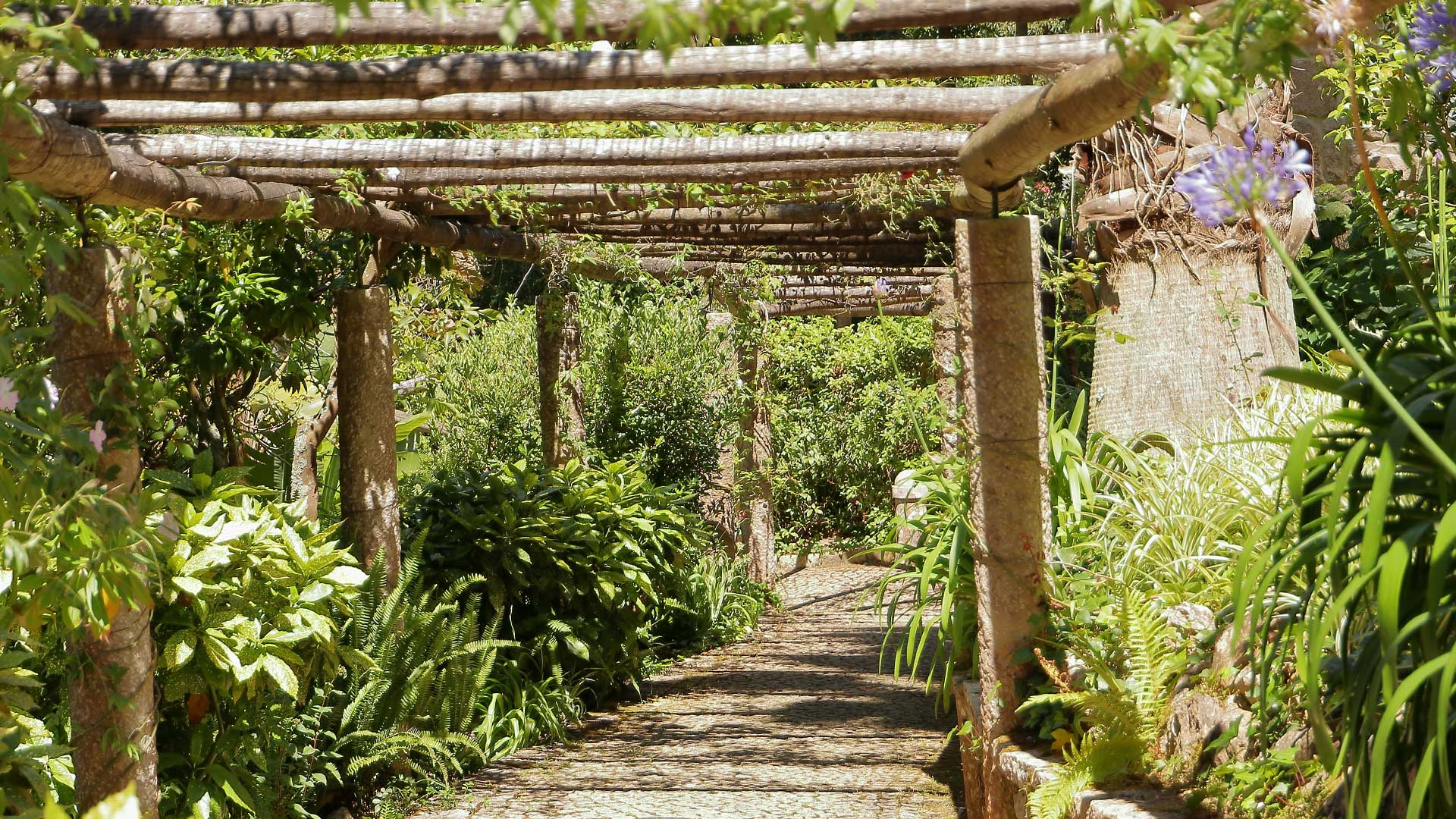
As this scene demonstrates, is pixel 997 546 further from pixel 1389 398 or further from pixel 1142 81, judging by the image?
pixel 1389 398

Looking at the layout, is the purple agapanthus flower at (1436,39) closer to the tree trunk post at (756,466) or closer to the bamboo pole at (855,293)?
the tree trunk post at (756,466)

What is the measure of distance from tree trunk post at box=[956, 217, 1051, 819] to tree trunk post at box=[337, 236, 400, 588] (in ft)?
9.66

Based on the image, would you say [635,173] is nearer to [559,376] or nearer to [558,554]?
[558,554]

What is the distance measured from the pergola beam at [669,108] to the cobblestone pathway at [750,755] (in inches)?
105

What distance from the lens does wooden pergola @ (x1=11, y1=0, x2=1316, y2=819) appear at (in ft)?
9.18

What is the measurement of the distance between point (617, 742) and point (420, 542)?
1.57m

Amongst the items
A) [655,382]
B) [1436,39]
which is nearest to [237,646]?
[1436,39]

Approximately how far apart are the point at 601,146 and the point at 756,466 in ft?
21.9

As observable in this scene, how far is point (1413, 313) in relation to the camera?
98.1 inches

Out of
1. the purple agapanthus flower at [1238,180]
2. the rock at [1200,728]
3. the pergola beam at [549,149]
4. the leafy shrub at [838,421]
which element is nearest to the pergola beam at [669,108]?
the pergola beam at [549,149]

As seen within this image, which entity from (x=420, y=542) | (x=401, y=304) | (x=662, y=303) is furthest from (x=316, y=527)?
(x=662, y=303)

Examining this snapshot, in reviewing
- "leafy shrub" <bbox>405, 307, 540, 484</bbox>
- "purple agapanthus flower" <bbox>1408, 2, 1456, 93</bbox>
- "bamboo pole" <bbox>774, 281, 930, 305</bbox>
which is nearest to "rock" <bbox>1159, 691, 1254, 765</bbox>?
"purple agapanthus flower" <bbox>1408, 2, 1456, 93</bbox>

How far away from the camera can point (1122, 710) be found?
314cm

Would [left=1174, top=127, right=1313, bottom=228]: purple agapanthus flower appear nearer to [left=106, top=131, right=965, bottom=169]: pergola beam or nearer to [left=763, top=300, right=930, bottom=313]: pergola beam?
[left=106, top=131, right=965, bottom=169]: pergola beam
